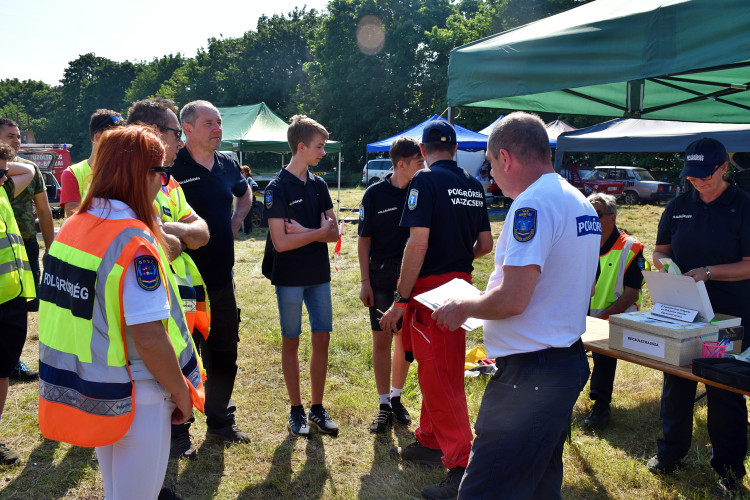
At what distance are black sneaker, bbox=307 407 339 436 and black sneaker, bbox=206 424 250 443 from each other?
457 millimetres

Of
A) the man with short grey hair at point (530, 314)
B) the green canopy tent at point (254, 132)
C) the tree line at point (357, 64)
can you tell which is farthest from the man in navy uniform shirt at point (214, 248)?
the tree line at point (357, 64)

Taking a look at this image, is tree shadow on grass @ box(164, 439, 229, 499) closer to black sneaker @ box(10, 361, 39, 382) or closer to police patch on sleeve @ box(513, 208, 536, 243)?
black sneaker @ box(10, 361, 39, 382)

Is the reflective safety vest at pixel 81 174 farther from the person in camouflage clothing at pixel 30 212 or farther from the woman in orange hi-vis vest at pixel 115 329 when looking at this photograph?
the person in camouflage clothing at pixel 30 212

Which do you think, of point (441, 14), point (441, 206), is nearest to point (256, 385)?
point (441, 206)

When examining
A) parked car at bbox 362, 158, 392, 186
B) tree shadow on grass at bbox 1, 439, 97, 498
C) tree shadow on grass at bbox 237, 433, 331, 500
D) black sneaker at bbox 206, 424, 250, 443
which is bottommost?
tree shadow on grass at bbox 237, 433, 331, 500

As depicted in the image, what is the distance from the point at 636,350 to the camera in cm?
293

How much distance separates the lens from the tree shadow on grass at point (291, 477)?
2.96 metres

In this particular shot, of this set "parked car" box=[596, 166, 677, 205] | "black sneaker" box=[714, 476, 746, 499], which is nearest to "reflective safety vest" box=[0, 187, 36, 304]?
"black sneaker" box=[714, 476, 746, 499]

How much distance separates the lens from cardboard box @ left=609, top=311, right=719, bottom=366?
2.73 meters

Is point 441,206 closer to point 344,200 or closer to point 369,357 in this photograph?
point 369,357

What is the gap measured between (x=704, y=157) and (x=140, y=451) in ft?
10.6

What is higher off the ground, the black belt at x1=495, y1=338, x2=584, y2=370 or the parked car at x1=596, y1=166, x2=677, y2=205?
the parked car at x1=596, y1=166, x2=677, y2=205

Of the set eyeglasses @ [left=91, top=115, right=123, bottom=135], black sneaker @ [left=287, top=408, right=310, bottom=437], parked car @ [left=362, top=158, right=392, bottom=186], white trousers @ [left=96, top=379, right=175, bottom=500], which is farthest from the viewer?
parked car @ [left=362, top=158, right=392, bottom=186]

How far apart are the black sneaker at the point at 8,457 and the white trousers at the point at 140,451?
1.97m
